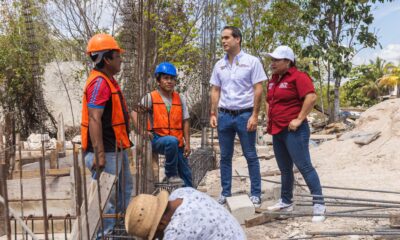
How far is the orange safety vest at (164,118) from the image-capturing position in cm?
418

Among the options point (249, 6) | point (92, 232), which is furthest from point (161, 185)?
point (249, 6)

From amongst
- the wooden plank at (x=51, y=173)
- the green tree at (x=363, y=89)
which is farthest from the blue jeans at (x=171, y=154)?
the green tree at (x=363, y=89)

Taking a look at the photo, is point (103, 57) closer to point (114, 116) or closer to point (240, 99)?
point (114, 116)

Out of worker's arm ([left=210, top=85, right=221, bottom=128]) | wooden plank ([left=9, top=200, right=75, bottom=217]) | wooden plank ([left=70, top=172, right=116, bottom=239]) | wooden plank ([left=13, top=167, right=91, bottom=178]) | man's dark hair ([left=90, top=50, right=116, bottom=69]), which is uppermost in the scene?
man's dark hair ([left=90, top=50, right=116, bottom=69])

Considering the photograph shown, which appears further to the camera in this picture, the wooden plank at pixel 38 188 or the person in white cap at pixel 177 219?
the wooden plank at pixel 38 188

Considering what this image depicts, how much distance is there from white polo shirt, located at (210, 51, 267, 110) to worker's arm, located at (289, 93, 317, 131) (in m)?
0.57

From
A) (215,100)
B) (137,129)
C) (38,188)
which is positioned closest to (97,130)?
(137,129)

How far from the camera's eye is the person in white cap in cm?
206

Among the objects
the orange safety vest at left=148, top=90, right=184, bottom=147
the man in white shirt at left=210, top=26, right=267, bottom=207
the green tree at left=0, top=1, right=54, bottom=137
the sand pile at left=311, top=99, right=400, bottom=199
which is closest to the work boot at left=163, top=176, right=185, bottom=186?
the orange safety vest at left=148, top=90, right=184, bottom=147

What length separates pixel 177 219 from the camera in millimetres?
2064

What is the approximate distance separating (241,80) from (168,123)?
0.70 meters

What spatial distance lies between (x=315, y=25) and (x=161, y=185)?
35.1ft

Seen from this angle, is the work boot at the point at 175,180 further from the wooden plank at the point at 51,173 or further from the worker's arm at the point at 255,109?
the wooden plank at the point at 51,173

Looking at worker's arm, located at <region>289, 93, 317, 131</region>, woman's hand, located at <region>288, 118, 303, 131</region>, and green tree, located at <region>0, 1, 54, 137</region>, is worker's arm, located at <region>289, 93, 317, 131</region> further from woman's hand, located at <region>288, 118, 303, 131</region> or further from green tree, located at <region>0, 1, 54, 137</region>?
green tree, located at <region>0, 1, 54, 137</region>
